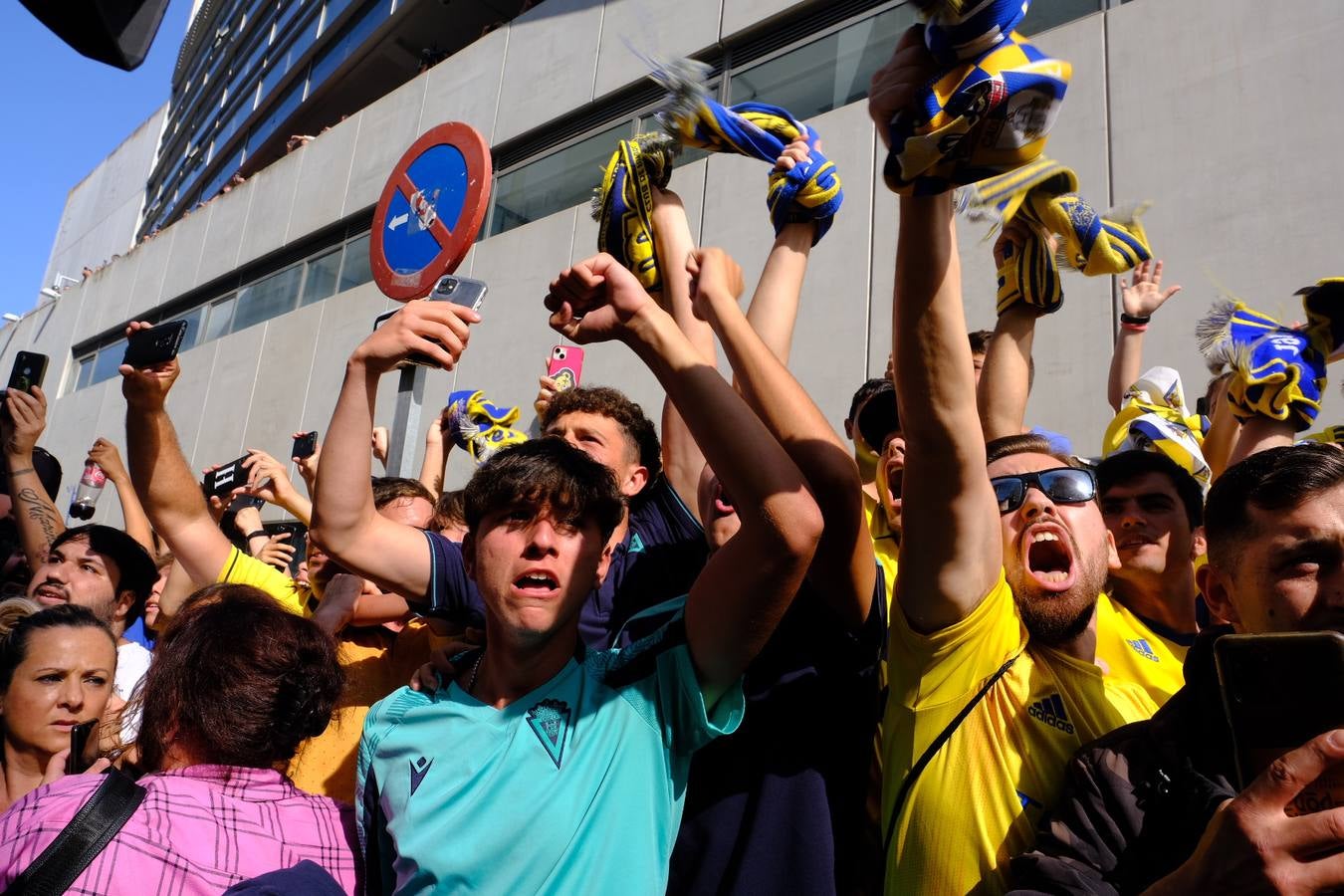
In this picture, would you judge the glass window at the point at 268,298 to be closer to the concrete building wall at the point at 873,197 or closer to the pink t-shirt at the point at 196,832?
the concrete building wall at the point at 873,197

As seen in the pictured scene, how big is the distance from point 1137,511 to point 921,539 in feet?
4.71

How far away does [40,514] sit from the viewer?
14.0 ft

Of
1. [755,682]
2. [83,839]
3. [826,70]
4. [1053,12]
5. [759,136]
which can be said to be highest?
[826,70]

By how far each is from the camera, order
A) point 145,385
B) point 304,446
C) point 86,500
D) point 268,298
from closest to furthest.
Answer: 1. point 145,385
2. point 304,446
3. point 86,500
4. point 268,298

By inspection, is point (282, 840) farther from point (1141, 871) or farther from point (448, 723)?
point (1141, 871)

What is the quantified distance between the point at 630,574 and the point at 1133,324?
2799mm

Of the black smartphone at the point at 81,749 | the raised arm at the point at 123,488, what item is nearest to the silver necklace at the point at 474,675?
the black smartphone at the point at 81,749

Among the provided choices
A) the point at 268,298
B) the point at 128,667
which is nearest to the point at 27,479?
the point at 128,667

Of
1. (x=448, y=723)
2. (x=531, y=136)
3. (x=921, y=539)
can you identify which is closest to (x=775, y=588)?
(x=921, y=539)

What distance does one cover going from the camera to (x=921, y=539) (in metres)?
1.66

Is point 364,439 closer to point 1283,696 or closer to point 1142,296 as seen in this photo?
point 1283,696

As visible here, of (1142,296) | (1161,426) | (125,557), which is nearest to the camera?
(1161,426)

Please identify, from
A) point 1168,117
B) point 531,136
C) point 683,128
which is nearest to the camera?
point 683,128

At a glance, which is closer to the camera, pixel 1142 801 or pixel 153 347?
pixel 1142 801
